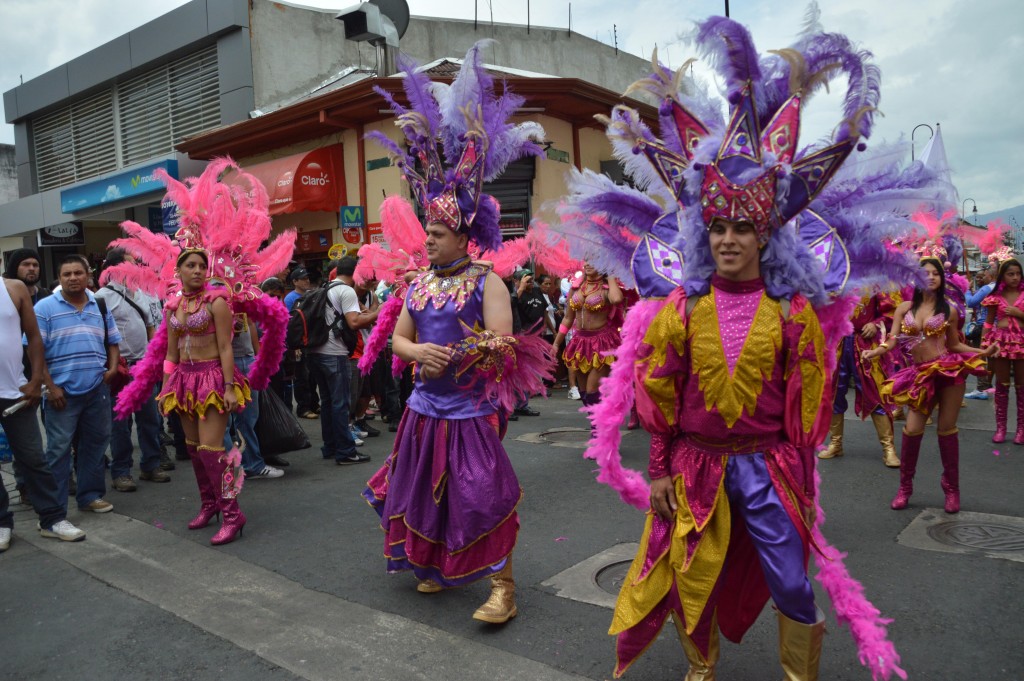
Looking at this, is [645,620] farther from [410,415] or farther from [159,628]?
[159,628]

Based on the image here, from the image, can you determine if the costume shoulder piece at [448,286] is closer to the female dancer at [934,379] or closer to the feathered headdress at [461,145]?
the feathered headdress at [461,145]

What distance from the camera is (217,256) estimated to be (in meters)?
5.91

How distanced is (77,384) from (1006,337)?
28.9 feet

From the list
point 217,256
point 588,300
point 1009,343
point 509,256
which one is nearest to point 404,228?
point 509,256

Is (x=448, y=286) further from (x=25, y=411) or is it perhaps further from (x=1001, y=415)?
(x=1001, y=415)

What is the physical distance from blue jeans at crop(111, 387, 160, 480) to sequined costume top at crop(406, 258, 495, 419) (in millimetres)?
3935

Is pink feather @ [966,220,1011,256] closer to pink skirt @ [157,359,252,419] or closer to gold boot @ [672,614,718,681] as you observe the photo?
gold boot @ [672,614,718,681]

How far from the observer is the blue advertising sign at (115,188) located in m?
18.3

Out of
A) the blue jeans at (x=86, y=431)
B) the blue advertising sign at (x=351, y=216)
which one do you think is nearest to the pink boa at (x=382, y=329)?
the blue jeans at (x=86, y=431)

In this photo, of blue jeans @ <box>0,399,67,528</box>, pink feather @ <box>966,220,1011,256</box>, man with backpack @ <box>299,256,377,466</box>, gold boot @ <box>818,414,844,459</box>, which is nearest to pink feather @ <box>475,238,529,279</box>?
man with backpack @ <box>299,256,377,466</box>

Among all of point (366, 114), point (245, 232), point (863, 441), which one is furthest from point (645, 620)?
point (366, 114)

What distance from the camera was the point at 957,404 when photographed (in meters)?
5.46

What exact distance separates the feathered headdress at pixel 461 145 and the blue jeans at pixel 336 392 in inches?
139

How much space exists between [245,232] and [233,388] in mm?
1324
